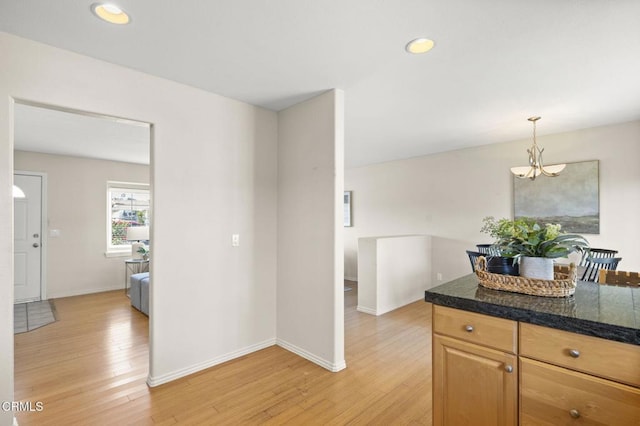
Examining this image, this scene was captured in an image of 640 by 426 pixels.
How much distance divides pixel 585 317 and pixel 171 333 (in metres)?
2.76

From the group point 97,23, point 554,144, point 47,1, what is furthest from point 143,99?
point 554,144

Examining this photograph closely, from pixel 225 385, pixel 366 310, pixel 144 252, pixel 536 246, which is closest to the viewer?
pixel 536 246

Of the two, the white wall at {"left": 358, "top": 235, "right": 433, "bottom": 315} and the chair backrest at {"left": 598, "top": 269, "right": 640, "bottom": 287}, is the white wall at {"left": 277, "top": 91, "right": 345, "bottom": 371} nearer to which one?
the white wall at {"left": 358, "top": 235, "right": 433, "bottom": 315}

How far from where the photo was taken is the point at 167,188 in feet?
8.48

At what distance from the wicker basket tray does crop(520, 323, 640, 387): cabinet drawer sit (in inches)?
10.5

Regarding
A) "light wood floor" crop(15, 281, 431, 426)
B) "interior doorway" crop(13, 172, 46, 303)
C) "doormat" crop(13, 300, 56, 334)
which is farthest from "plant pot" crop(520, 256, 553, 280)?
"interior doorway" crop(13, 172, 46, 303)

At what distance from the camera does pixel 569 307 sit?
4.38 feet

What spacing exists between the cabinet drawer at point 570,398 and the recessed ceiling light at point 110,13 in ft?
8.97

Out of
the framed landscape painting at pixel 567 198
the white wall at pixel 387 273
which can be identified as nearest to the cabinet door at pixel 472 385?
the white wall at pixel 387 273

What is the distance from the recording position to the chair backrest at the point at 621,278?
2086mm

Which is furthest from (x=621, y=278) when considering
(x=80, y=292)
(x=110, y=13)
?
(x=80, y=292)

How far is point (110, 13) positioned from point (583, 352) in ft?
9.42

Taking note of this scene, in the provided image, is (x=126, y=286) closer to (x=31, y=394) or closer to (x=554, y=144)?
(x=31, y=394)

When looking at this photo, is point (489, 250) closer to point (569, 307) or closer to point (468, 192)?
point (569, 307)
